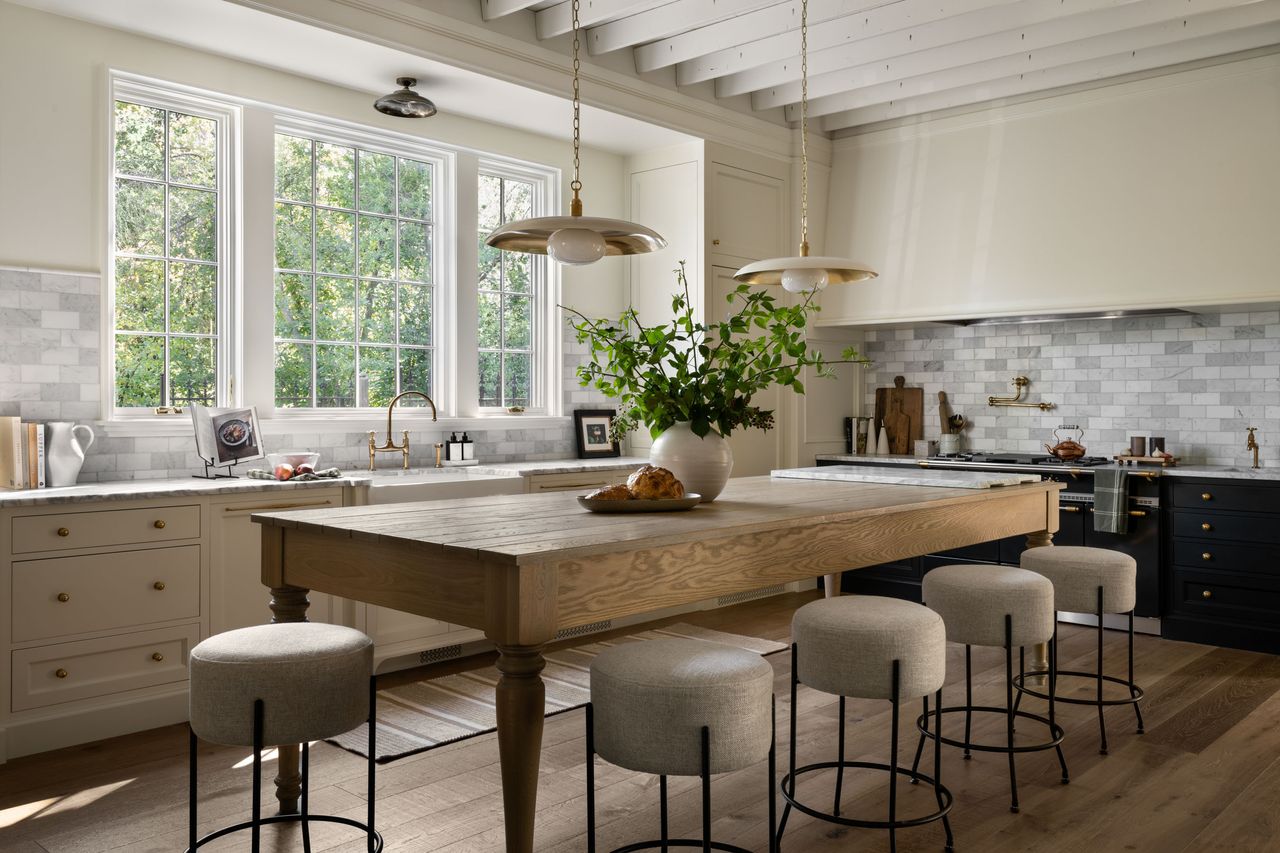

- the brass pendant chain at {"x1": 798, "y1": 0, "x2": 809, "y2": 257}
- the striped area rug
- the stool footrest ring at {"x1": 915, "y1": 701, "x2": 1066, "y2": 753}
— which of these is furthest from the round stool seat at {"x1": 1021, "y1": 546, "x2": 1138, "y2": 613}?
the striped area rug

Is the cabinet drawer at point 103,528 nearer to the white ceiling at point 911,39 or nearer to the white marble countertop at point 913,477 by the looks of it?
the white marble countertop at point 913,477

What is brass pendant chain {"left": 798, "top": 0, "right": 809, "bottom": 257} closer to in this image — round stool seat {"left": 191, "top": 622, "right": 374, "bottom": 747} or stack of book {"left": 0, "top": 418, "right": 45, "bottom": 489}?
round stool seat {"left": 191, "top": 622, "right": 374, "bottom": 747}

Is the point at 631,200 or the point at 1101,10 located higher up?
the point at 1101,10

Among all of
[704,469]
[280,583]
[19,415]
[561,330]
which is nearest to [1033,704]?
[704,469]

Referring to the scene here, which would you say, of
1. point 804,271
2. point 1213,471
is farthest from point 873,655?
point 1213,471

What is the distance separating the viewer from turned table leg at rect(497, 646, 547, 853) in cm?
210

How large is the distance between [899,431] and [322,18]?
14.8ft

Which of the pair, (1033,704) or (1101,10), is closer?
(1033,704)

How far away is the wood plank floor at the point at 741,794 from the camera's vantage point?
2807 mm

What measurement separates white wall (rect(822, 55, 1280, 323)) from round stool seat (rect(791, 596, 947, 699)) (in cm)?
360

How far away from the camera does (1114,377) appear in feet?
19.6

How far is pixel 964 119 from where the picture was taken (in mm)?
6164

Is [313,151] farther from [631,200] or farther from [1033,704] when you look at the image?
[1033,704]

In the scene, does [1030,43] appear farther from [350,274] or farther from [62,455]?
[62,455]
